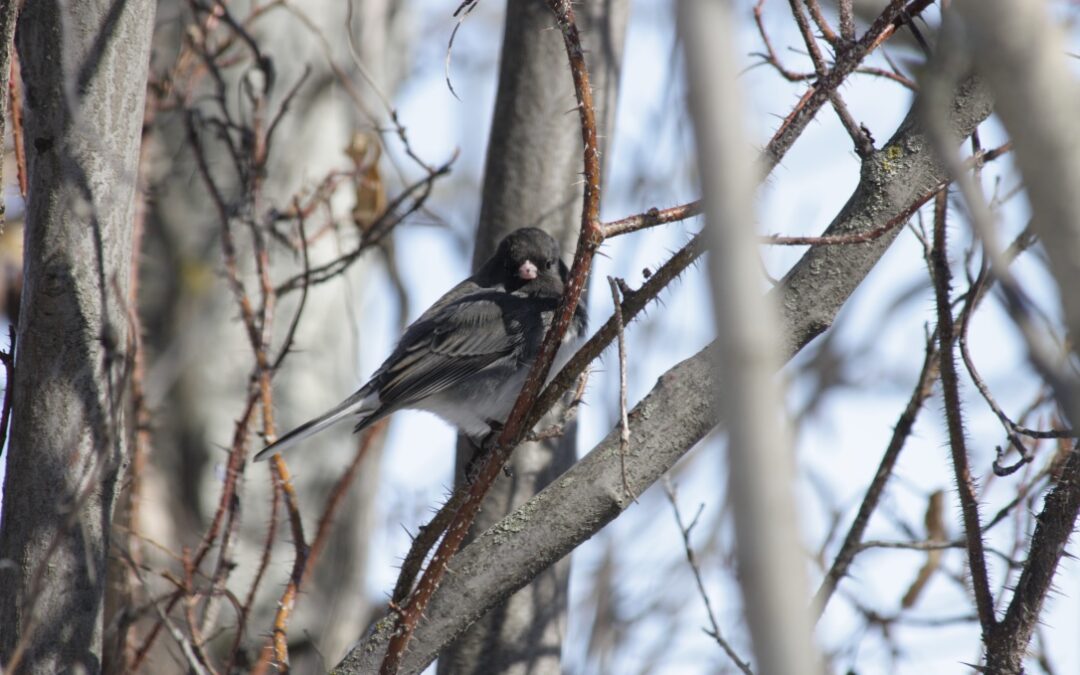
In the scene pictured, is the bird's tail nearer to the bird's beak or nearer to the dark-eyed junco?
the dark-eyed junco

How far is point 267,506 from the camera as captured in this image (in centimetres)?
473

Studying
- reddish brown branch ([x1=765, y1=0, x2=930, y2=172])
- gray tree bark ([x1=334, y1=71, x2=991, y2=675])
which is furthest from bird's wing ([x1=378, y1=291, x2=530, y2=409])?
reddish brown branch ([x1=765, y1=0, x2=930, y2=172])

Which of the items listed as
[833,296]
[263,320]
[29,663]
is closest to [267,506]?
[263,320]

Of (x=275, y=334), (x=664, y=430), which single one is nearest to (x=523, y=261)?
(x=664, y=430)

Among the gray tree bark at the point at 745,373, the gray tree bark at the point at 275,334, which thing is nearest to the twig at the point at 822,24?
the gray tree bark at the point at 745,373

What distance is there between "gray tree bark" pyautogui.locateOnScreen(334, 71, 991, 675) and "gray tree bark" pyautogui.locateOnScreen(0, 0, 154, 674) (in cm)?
55

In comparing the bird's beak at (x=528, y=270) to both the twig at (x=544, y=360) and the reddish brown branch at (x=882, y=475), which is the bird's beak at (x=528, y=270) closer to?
the reddish brown branch at (x=882, y=475)

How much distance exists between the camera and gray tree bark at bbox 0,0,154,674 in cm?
186

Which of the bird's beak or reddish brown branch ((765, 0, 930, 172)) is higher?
the bird's beak

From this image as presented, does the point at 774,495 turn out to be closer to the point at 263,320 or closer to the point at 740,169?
the point at 740,169

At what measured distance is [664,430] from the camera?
179 cm

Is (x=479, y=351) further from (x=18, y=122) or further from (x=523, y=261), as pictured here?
(x=18, y=122)

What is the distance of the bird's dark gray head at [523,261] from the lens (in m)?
2.96

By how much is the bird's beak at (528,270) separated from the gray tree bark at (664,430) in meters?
1.32
